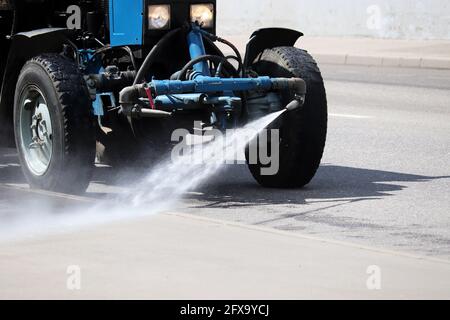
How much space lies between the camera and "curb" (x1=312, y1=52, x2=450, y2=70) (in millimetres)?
22234

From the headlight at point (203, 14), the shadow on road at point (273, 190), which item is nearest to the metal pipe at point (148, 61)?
the headlight at point (203, 14)

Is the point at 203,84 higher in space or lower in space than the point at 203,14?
lower

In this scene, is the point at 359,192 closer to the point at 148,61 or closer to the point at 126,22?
the point at 148,61

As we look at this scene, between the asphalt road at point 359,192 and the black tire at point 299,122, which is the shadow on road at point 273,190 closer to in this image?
the asphalt road at point 359,192

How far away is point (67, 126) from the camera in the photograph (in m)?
9.37

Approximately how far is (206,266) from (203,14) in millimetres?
3443

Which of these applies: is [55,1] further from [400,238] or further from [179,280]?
[179,280]

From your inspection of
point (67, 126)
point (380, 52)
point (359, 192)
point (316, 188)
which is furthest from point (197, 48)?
point (380, 52)

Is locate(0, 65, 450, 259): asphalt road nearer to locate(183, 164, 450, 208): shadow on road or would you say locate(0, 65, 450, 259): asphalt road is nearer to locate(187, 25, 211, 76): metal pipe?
locate(183, 164, 450, 208): shadow on road

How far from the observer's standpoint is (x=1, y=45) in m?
11.0

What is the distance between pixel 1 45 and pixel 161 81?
7.55 feet

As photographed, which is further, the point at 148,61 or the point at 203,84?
the point at 148,61


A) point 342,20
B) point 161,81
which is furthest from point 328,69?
point 161,81

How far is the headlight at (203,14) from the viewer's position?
10.1m
